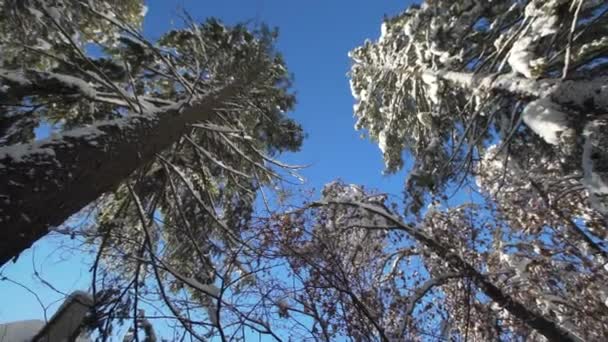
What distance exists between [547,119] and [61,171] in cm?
499

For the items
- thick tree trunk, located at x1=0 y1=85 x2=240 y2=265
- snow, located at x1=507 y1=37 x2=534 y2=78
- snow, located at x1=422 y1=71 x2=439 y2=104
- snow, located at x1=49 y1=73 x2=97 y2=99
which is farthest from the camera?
snow, located at x1=422 y1=71 x2=439 y2=104

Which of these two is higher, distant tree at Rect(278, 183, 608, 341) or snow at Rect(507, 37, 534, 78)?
snow at Rect(507, 37, 534, 78)

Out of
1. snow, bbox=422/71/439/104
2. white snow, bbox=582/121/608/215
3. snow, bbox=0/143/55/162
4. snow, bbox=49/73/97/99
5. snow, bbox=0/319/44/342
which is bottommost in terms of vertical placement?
snow, bbox=0/319/44/342

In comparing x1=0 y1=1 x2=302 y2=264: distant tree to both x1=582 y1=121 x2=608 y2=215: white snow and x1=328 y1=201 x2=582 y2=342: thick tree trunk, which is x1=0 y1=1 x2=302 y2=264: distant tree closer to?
x1=328 y1=201 x2=582 y2=342: thick tree trunk

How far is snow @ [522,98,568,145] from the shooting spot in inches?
148

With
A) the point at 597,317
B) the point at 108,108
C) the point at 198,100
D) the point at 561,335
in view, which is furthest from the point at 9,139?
the point at 597,317

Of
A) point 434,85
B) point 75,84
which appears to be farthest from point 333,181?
point 75,84

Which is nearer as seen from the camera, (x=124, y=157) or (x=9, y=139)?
(x=124, y=157)

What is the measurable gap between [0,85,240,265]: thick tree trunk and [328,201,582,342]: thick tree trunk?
3.25 metres

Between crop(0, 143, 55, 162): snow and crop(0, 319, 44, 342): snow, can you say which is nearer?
crop(0, 143, 55, 162): snow

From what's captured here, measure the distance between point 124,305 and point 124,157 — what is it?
1.74 m

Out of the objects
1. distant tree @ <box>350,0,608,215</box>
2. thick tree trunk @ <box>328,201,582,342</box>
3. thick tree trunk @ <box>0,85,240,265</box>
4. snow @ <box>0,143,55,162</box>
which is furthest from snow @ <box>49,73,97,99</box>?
distant tree @ <box>350,0,608,215</box>

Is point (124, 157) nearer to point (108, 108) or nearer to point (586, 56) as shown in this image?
point (108, 108)

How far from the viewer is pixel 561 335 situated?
470 cm
